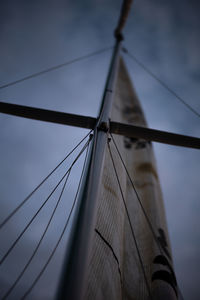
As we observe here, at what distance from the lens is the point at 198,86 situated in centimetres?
495

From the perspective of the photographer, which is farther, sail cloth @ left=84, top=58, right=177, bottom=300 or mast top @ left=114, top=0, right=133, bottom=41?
mast top @ left=114, top=0, right=133, bottom=41

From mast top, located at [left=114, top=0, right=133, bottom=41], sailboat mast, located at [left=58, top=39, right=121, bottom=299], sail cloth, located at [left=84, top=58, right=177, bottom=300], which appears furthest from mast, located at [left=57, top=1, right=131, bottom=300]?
mast top, located at [left=114, top=0, right=133, bottom=41]

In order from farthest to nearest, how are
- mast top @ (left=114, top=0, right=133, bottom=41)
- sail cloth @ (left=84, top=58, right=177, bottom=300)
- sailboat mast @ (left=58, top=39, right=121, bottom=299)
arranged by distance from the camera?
mast top @ (left=114, top=0, right=133, bottom=41), sail cloth @ (left=84, top=58, right=177, bottom=300), sailboat mast @ (left=58, top=39, right=121, bottom=299)

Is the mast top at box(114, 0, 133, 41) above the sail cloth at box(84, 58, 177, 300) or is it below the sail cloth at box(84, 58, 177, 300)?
above

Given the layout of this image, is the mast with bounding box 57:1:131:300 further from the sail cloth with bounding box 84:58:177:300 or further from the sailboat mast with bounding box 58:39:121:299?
the sail cloth with bounding box 84:58:177:300

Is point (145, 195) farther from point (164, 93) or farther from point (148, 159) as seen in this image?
point (164, 93)

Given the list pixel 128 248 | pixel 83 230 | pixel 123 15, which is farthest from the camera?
pixel 123 15

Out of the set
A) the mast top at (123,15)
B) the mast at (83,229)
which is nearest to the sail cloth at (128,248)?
the mast at (83,229)

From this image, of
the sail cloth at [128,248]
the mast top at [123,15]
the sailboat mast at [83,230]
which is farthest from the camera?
the mast top at [123,15]

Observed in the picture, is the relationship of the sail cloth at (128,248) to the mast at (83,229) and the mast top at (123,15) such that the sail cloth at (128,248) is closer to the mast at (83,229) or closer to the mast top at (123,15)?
the mast at (83,229)

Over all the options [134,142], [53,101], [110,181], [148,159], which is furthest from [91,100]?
[110,181]

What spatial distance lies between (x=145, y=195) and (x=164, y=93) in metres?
4.09

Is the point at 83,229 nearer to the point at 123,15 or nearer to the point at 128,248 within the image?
the point at 128,248

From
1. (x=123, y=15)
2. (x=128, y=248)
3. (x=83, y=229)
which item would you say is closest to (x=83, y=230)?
(x=83, y=229)
